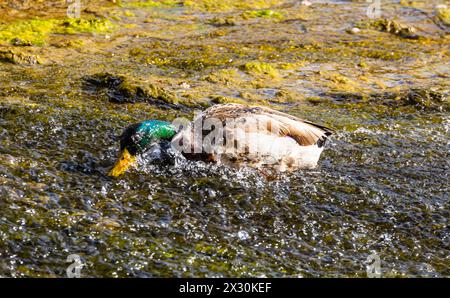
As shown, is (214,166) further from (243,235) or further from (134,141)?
(243,235)

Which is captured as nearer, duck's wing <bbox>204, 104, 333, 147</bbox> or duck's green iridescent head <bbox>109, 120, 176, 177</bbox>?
duck's green iridescent head <bbox>109, 120, 176, 177</bbox>

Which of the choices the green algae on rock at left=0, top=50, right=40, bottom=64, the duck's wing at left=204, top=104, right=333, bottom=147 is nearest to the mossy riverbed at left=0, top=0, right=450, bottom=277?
the green algae on rock at left=0, top=50, right=40, bottom=64

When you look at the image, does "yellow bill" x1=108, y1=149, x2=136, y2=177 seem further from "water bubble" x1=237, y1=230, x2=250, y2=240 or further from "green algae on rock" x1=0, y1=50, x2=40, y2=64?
"green algae on rock" x1=0, y1=50, x2=40, y2=64

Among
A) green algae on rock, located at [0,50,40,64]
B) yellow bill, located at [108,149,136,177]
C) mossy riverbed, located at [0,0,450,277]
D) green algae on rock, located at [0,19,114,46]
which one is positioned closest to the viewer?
mossy riverbed, located at [0,0,450,277]

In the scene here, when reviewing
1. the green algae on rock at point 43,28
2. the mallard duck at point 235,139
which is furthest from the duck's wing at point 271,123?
the green algae on rock at point 43,28

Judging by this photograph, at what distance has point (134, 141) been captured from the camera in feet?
21.4

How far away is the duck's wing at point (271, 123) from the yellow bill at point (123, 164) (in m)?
0.88

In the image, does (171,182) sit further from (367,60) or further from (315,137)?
(367,60)

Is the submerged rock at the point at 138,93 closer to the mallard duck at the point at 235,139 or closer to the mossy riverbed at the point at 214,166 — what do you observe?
the mossy riverbed at the point at 214,166

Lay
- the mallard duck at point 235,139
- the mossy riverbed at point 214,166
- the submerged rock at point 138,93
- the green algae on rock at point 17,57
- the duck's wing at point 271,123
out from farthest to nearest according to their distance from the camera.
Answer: the green algae on rock at point 17,57 → the submerged rock at point 138,93 → the duck's wing at point 271,123 → the mallard duck at point 235,139 → the mossy riverbed at point 214,166

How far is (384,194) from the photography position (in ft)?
20.7

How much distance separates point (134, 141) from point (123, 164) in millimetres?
283

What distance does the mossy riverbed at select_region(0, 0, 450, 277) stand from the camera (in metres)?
5.12

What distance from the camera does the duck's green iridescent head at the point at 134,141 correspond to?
20.8ft
